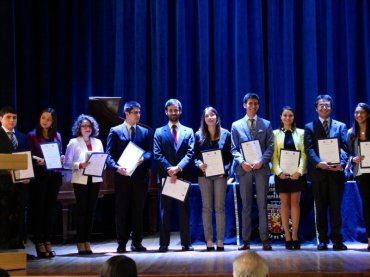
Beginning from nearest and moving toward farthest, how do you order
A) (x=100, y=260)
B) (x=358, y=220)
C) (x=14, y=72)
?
(x=100, y=260), (x=358, y=220), (x=14, y=72)

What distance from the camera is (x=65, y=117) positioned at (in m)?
8.82

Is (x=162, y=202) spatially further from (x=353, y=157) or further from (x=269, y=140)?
(x=353, y=157)

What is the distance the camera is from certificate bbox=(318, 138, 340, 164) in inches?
241

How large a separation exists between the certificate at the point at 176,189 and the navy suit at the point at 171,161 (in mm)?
86

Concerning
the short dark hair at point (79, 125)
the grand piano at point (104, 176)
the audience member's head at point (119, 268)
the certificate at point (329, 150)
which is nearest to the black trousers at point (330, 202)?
the certificate at point (329, 150)

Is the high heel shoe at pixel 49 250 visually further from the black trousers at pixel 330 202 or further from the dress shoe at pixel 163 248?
the black trousers at pixel 330 202

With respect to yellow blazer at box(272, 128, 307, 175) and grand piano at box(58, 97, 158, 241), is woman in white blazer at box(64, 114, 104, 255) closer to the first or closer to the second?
grand piano at box(58, 97, 158, 241)

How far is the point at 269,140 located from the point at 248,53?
2585 mm

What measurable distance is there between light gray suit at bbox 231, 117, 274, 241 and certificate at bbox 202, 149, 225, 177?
0.18 metres

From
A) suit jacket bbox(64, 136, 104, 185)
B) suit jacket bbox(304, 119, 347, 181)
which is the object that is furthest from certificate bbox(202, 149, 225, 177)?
suit jacket bbox(64, 136, 104, 185)

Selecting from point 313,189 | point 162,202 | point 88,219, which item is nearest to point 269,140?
point 313,189

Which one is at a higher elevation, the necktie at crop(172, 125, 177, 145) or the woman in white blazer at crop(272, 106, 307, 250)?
the necktie at crop(172, 125, 177, 145)

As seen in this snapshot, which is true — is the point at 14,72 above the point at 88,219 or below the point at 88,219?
above

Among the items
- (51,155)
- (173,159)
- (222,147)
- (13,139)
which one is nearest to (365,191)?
(222,147)
